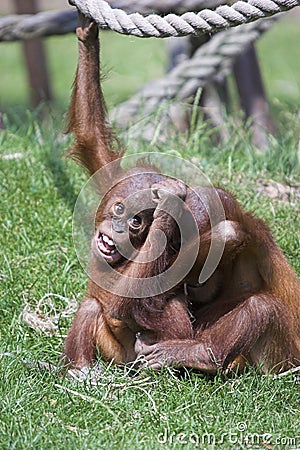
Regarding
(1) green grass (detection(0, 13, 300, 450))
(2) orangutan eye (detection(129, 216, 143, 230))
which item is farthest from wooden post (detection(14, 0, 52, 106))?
(2) orangutan eye (detection(129, 216, 143, 230))

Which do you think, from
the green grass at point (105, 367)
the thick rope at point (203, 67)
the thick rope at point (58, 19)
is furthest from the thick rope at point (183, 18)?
the thick rope at point (203, 67)

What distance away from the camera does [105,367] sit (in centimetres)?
321

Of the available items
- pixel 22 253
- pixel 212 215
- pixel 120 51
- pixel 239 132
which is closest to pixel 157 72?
pixel 120 51

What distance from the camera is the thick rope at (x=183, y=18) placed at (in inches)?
111

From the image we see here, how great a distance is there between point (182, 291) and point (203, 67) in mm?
3130

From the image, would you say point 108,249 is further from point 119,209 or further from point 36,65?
point 36,65

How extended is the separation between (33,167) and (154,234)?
1.81 metres

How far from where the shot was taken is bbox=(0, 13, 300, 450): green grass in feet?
8.79

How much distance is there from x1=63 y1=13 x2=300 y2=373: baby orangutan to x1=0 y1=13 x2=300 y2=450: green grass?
11 centimetres

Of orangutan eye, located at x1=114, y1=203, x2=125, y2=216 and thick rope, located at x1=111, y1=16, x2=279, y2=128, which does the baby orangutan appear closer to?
orangutan eye, located at x1=114, y1=203, x2=125, y2=216

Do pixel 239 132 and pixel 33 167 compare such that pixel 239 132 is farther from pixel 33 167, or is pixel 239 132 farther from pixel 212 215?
pixel 212 215

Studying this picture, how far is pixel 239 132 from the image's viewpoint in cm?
535

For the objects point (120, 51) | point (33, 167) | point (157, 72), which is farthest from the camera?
point (120, 51)

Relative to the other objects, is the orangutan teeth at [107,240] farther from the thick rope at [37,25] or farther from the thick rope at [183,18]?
the thick rope at [37,25]
